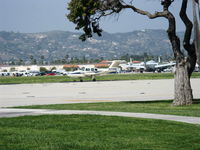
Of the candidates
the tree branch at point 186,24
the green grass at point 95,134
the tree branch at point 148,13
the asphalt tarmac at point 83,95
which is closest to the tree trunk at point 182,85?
the tree branch at point 186,24

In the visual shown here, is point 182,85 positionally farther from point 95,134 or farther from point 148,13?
point 95,134

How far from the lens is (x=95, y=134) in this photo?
14.4 meters

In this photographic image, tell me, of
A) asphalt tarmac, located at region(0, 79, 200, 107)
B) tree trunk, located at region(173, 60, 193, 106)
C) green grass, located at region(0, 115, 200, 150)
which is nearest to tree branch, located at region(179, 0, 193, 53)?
tree trunk, located at region(173, 60, 193, 106)

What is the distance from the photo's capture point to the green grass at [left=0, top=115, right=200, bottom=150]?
41.1 ft

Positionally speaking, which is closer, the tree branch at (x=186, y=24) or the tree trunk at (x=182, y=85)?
the tree trunk at (x=182, y=85)

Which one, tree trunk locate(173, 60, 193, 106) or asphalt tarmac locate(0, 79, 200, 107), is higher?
tree trunk locate(173, 60, 193, 106)

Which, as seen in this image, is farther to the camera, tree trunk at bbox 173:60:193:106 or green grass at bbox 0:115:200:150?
tree trunk at bbox 173:60:193:106

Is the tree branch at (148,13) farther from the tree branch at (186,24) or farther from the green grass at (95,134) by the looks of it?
the green grass at (95,134)

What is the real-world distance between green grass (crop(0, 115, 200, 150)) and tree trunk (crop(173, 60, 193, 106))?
8553 millimetres

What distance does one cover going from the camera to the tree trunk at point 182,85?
26.5m

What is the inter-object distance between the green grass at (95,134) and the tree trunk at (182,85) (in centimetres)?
855

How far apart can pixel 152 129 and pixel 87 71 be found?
80.9 metres

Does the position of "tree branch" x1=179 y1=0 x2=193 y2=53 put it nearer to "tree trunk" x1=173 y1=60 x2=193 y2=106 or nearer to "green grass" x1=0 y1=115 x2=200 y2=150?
"tree trunk" x1=173 y1=60 x2=193 y2=106

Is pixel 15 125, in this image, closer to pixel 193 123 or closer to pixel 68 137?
pixel 68 137
